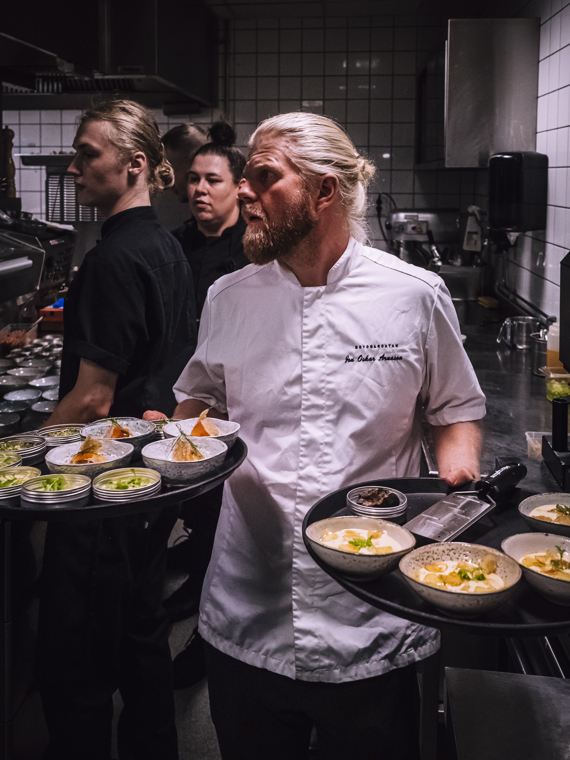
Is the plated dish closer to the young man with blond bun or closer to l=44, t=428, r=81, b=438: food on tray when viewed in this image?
l=44, t=428, r=81, b=438: food on tray

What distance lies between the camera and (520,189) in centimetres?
342

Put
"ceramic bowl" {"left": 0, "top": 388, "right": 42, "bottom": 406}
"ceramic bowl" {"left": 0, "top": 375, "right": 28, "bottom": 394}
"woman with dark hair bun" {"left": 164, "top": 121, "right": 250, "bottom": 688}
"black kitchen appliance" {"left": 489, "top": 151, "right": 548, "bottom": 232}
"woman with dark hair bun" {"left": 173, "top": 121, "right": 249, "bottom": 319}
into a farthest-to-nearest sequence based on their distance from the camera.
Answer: "black kitchen appliance" {"left": 489, "top": 151, "right": 548, "bottom": 232}
"woman with dark hair bun" {"left": 173, "top": 121, "right": 249, "bottom": 319}
"woman with dark hair bun" {"left": 164, "top": 121, "right": 250, "bottom": 688}
"ceramic bowl" {"left": 0, "top": 375, "right": 28, "bottom": 394}
"ceramic bowl" {"left": 0, "top": 388, "right": 42, "bottom": 406}

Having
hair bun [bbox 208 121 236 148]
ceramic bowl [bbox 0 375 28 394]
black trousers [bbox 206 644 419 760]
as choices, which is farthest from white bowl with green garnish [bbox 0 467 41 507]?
hair bun [bbox 208 121 236 148]

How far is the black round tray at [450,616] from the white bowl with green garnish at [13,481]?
1.62 ft

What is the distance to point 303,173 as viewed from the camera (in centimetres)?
132

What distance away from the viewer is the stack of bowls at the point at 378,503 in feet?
3.82

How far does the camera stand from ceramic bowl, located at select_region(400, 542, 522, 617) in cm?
90

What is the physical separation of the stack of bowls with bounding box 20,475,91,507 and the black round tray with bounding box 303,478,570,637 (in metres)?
0.38

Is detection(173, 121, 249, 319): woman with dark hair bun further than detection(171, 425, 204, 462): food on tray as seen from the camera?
Yes

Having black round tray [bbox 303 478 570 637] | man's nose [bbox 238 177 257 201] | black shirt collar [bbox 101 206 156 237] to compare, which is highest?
black shirt collar [bbox 101 206 156 237]

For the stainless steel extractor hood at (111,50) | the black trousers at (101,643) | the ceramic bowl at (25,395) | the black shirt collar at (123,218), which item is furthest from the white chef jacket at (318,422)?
the stainless steel extractor hood at (111,50)

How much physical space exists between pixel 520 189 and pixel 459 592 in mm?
2923

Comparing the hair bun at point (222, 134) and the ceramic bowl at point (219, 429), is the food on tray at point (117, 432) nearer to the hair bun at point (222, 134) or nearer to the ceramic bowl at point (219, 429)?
the ceramic bowl at point (219, 429)

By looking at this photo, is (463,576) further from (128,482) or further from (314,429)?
(128,482)
